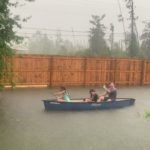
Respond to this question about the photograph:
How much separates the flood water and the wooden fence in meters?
6.07

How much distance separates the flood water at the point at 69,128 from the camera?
16.5 meters

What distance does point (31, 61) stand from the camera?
112 ft

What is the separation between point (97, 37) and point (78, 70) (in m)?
13.2

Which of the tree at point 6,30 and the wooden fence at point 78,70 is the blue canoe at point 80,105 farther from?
the wooden fence at point 78,70

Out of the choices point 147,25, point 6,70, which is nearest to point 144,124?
point 6,70

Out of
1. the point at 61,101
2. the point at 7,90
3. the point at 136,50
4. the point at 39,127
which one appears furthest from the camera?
the point at 136,50

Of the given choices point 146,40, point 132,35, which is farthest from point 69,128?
point 146,40

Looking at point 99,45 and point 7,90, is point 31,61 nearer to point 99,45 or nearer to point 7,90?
point 7,90

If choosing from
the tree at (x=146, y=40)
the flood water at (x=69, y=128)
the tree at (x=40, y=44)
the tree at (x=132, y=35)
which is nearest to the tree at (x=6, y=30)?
the flood water at (x=69, y=128)

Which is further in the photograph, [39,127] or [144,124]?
[144,124]

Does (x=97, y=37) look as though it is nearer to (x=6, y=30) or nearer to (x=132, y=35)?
(x=132, y=35)

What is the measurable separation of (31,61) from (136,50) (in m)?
17.2

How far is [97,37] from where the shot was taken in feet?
160

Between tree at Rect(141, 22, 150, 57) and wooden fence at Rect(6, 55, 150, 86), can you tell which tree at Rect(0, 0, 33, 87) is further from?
tree at Rect(141, 22, 150, 57)
